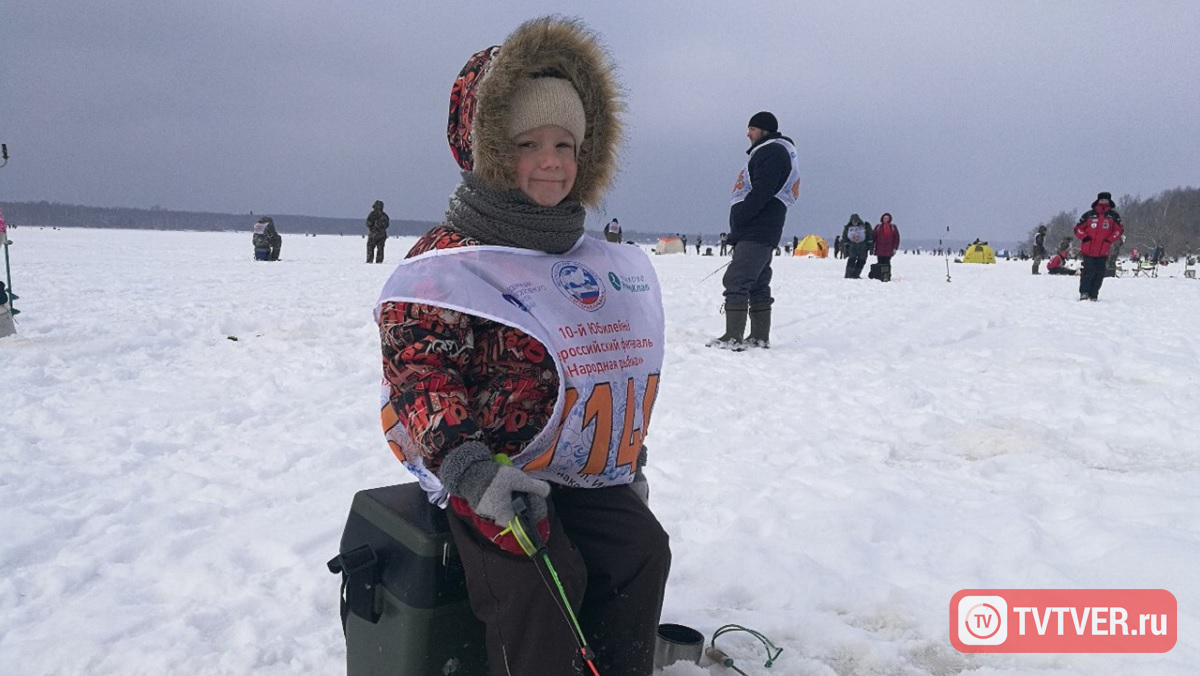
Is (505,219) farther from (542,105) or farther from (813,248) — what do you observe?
(813,248)

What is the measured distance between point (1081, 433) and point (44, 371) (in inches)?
278

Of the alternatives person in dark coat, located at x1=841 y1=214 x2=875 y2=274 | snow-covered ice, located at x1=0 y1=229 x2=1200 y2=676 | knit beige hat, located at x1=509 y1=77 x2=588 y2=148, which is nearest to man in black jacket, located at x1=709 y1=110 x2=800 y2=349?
snow-covered ice, located at x1=0 y1=229 x2=1200 y2=676

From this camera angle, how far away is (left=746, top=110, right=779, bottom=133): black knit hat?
6695 millimetres

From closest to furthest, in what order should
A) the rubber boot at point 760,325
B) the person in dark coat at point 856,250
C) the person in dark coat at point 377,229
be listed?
the rubber boot at point 760,325, the person in dark coat at point 856,250, the person in dark coat at point 377,229

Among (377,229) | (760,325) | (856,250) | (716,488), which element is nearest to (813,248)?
(856,250)

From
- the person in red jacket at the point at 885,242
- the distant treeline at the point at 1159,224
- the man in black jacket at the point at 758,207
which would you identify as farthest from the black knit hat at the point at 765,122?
the distant treeline at the point at 1159,224

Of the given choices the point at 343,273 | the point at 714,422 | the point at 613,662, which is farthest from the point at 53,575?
the point at 343,273

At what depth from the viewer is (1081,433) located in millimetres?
4363

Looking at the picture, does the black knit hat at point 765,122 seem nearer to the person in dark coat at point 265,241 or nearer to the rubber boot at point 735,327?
the rubber boot at point 735,327

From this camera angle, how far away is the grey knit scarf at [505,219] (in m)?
1.83

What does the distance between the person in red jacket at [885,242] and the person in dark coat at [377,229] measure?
39.5ft

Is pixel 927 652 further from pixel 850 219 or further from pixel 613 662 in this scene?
pixel 850 219


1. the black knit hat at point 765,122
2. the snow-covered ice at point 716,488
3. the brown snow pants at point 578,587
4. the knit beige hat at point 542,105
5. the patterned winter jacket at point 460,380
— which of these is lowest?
the snow-covered ice at point 716,488

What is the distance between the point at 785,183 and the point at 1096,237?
27.6ft
